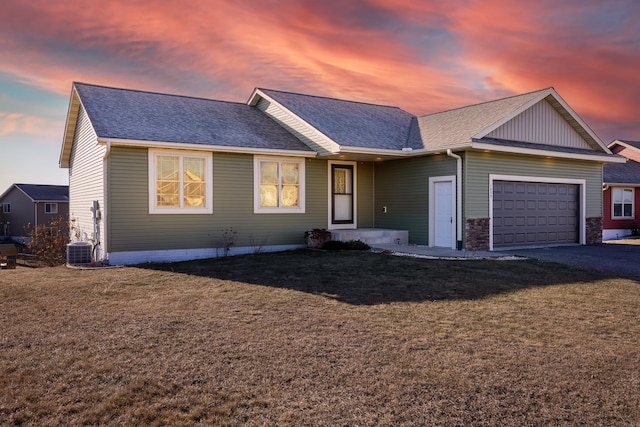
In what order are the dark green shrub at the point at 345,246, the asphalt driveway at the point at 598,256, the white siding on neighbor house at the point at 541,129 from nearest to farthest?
the asphalt driveway at the point at 598,256 < the dark green shrub at the point at 345,246 < the white siding on neighbor house at the point at 541,129

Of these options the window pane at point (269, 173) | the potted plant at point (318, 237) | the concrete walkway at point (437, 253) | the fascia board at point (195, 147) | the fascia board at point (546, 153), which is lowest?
the concrete walkway at point (437, 253)

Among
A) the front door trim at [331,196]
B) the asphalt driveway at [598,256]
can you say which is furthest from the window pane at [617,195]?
the front door trim at [331,196]

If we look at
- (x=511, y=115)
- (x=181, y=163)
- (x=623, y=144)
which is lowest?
(x=181, y=163)

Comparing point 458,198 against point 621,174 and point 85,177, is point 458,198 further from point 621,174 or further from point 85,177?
point 621,174

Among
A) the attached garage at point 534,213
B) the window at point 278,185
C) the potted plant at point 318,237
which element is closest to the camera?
the window at point 278,185

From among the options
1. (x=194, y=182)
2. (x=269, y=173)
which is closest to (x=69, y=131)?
(x=194, y=182)

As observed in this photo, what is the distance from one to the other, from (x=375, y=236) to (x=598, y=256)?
6.39 metres

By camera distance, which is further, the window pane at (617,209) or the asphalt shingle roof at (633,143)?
the asphalt shingle roof at (633,143)

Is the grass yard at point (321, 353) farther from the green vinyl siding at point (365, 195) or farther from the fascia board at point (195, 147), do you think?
the green vinyl siding at point (365, 195)

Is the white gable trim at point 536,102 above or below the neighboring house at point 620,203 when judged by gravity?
above

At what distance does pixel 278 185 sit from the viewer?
14992mm

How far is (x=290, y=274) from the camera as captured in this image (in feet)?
33.7

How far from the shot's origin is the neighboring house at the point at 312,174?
13008 mm

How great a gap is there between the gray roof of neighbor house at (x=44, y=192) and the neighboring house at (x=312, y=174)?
25.0m
